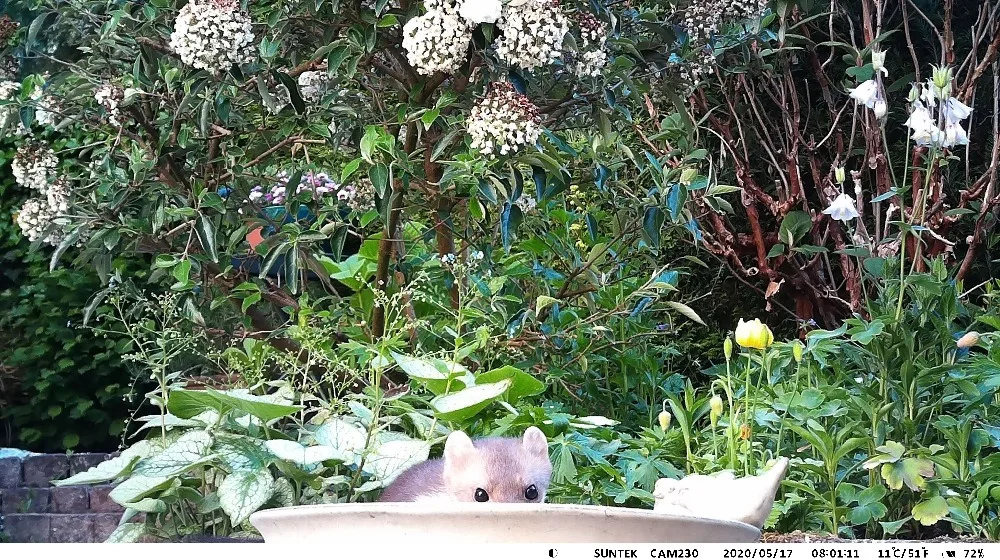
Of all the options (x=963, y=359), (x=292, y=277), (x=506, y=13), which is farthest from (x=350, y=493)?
(x=963, y=359)

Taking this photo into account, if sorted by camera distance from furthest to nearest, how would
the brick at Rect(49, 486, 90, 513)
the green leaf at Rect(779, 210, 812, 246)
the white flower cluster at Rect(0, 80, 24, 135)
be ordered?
the brick at Rect(49, 486, 90, 513), the green leaf at Rect(779, 210, 812, 246), the white flower cluster at Rect(0, 80, 24, 135)

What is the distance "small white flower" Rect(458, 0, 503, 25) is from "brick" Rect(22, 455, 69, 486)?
2710mm

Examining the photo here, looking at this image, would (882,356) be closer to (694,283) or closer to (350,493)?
(350,493)

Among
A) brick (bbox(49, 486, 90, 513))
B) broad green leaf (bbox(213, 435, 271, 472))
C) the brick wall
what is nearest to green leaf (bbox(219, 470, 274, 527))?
broad green leaf (bbox(213, 435, 271, 472))

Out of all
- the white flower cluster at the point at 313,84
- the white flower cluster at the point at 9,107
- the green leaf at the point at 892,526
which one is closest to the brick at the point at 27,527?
→ the white flower cluster at the point at 9,107

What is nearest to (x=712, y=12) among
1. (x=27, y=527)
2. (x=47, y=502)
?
(x=27, y=527)

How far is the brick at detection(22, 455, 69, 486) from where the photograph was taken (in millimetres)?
3494

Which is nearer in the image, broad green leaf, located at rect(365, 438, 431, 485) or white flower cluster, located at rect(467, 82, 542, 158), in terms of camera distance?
broad green leaf, located at rect(365, 438, 431, 485)

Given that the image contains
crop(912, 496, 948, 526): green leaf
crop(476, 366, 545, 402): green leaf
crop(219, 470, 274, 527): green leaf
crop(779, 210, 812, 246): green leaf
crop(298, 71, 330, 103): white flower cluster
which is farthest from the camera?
crop(779, 210, 812, 246): green leaf

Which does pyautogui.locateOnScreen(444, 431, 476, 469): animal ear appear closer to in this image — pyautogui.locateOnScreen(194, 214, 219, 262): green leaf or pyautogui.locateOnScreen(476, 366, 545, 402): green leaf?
pyautogui.locateOnScreen(476, 366, 545, 402): green leaf

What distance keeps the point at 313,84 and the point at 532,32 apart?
0.84 metres

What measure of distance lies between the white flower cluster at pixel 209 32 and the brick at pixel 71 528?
180 centimetres

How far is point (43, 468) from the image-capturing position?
11.6ft

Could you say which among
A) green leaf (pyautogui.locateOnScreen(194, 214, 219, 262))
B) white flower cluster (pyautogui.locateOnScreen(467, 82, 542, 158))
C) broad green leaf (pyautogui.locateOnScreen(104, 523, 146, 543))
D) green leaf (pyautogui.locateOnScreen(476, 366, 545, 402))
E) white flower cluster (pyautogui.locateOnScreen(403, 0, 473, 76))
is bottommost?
broad green leaf (pyautogui.locateOnScreen(104, 523, 146, 543))
